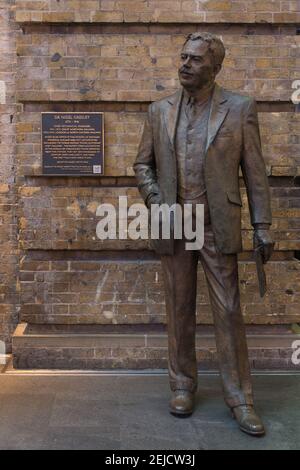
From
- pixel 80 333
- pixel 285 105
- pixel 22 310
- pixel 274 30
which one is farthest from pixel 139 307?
pixel 274 30

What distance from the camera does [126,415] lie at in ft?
14.0

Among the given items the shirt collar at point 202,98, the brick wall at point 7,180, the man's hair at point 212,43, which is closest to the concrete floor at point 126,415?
the brick wall at point 7,180

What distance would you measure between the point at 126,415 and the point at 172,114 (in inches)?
81.3

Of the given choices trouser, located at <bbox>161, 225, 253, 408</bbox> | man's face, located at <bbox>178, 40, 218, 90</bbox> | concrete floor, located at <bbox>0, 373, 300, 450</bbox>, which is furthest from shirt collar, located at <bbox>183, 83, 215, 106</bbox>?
concrete floor, located at <bbox>0, 373, 300, 450</bbox>

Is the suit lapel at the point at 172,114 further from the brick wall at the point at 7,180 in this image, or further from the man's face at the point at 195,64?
the brick wall at the point at 7,180

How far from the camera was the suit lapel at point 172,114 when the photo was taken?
4078 mm

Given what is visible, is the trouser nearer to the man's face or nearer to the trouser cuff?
the trouser cuff

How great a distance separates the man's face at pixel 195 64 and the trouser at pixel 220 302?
95cm

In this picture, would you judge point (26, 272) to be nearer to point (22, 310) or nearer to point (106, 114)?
point (22, 310)

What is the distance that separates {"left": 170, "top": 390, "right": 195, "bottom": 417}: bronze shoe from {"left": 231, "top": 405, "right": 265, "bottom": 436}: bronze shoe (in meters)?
0.33

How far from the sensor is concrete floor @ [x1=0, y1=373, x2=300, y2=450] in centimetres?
384

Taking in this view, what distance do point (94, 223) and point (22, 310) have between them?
3.20 feet

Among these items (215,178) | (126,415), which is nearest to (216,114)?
(215,178)

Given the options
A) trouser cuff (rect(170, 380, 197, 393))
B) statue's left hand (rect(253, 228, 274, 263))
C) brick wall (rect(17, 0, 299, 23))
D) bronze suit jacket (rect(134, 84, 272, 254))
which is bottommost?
trouser cuff (rect(170, 380, 197, 393))
